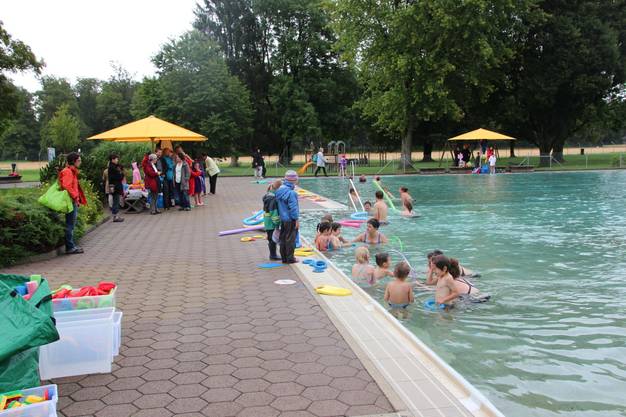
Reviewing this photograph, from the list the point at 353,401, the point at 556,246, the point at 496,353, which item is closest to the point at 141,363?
the point at 353,401

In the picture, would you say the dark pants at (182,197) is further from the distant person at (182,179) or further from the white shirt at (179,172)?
the white shirt at (179,172)

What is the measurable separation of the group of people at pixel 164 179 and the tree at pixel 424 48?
23.9m

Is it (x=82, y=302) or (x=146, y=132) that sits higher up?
(x=146, y=132)

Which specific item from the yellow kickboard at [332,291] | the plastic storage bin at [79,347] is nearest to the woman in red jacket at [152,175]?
the yellow kickboard at [332,291]

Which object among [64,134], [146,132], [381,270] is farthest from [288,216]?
[64,134]

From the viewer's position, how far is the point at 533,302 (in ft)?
27.0

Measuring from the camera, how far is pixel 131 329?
609 centimetres

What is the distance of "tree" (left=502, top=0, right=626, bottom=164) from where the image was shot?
135 feet

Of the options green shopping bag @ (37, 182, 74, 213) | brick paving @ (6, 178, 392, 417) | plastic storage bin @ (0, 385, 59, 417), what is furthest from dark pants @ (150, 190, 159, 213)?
plastic storage bin @ (0, 385, 59, 417)

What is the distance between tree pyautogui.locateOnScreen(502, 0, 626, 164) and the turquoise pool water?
25909 millimetres

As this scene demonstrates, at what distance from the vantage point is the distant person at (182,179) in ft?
59.1

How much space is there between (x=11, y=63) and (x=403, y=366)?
36972mm

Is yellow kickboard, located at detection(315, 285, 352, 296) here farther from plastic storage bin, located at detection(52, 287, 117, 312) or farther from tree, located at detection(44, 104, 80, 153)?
tree, located at detection(44, 104, 80, 153)

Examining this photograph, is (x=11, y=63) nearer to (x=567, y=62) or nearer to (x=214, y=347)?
(x=214, y=347)
